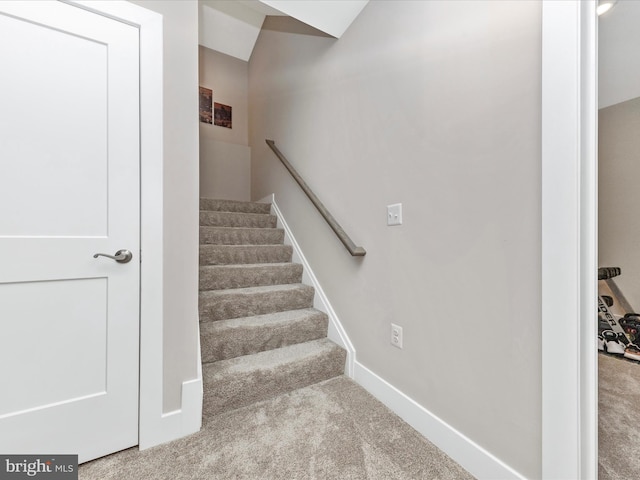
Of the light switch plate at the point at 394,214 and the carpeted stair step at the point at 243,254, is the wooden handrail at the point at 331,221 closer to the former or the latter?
the light switch plate at the point at 394,214

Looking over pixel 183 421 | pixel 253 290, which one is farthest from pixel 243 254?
pixel 183 421

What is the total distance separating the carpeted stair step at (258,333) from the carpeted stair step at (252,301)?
0.05m

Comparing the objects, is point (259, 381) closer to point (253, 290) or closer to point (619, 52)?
point (253, 290)

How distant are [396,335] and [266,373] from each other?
77 centimetres

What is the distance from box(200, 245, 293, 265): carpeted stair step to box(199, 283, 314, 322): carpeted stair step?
0.32 metres

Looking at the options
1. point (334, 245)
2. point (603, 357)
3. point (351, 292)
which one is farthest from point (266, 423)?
point (603, 357)

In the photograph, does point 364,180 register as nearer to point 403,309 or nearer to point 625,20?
point 403,309

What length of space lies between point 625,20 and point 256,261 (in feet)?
10.1

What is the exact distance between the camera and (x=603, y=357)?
7.20 ft

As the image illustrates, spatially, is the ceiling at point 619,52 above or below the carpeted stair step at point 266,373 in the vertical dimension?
above

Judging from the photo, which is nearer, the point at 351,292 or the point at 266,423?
the point at 266,423

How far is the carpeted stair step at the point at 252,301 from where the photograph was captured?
1815mm

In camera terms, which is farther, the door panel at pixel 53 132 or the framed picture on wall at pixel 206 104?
the framed picture on wall at pixel 206 104
